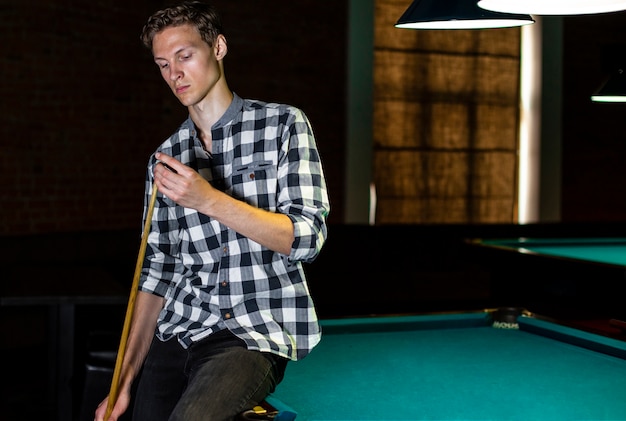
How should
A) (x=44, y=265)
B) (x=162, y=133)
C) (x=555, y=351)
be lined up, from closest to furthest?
1. (x=555, y=351)
2. (x=44, y=265)
3. (x=162, y=133)

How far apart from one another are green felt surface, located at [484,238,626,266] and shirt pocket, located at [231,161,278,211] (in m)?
2.46

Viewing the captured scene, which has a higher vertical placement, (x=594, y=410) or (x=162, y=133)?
(x=162, y=133)

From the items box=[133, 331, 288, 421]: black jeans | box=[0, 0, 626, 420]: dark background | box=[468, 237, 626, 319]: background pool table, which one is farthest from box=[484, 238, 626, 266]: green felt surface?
box=[133, 331, 288, 421]: black jeans

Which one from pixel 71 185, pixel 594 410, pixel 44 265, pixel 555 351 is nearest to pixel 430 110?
pixel 71 185

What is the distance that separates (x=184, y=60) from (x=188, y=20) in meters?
0.09

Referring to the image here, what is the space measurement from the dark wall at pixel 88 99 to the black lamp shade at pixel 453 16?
11.5 feet

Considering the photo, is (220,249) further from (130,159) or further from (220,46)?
(130,159)

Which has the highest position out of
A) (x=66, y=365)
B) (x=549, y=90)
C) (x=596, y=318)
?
(x=549, y=90)

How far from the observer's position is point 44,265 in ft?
17.6

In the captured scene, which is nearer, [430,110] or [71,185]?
[71,185]

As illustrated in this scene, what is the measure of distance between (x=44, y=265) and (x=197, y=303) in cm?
369

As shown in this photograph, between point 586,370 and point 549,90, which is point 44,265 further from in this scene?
point 549,90

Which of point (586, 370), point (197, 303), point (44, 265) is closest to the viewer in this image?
point (197, 303)

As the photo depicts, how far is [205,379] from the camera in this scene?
173 cm
